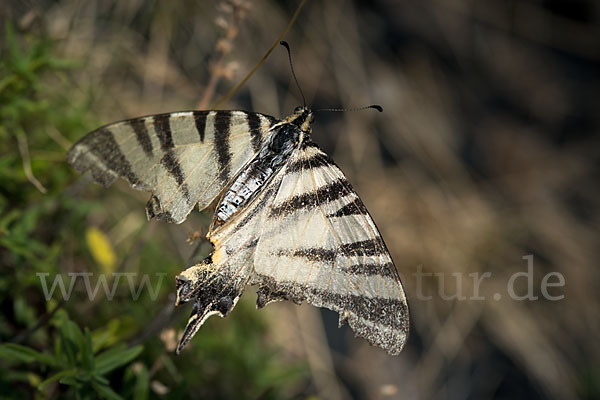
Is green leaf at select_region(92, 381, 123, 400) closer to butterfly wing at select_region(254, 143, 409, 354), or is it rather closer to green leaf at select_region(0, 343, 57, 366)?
green leaf at select_region(0, 343, 57, 366)

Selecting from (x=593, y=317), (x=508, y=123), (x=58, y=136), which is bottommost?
(x=593, y=317)

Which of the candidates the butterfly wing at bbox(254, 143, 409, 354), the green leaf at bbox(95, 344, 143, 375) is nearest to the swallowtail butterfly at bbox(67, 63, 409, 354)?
the butterfly wing at bbox(254, 143, 409, 354)

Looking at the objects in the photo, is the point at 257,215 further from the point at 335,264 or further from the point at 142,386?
the point at 142,386

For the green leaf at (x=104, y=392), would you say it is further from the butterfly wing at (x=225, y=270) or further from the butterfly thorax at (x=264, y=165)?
the butterfly thorax at (x=264, y=165)

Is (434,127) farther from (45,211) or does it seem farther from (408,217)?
(45,211)

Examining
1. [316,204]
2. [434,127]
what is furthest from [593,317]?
[316,204]

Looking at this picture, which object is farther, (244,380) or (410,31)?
(410,31)
